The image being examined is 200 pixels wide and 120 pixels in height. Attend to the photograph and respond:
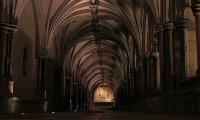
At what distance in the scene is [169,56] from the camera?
1199 cm

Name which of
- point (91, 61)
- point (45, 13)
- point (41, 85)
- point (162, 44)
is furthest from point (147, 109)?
point (91, 61)

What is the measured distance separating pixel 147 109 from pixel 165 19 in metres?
5.09

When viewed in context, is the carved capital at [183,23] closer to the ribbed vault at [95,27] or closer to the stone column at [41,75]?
the ribbed vault at [95,27]

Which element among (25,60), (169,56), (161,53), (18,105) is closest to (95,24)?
(25,60)

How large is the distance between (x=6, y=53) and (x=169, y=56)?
6144 mm

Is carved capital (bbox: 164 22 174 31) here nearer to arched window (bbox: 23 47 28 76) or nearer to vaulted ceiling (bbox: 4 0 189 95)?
vaulted ceiling (bbox: 4 0 189 95)

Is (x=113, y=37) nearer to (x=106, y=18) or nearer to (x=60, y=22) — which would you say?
(x=106, y=18)

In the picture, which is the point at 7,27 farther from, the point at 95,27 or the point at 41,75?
the point at 95,27

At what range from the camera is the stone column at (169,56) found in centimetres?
1180

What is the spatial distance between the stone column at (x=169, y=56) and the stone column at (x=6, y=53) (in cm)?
579

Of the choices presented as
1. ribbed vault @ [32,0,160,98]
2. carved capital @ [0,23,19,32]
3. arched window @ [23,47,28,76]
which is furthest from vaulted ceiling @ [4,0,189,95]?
arched window @ [23,47,28,76]

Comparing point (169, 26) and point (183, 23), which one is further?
point (169, 26)

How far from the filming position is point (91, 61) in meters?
38.4

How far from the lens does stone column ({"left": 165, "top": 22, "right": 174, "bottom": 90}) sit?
465 inches
